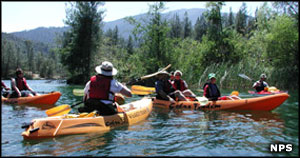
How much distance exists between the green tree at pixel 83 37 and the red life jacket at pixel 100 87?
2711cm

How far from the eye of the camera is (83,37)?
33.3 meters

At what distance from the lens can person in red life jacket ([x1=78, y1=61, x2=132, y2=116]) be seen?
6.30 m

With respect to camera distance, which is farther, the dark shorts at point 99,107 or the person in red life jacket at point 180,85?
the person in red life jacket at point 180,85

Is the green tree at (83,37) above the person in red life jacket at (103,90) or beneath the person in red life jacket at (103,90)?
above

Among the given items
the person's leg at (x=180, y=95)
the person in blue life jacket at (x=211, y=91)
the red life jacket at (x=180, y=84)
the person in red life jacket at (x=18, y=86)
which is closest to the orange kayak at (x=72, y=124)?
the person's leg at (x=180, y=95)

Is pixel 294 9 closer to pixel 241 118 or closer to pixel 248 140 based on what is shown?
pixel 241 118

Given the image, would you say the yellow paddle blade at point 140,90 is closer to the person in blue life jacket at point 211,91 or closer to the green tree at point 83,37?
the person in blue life jacket at point 211,91

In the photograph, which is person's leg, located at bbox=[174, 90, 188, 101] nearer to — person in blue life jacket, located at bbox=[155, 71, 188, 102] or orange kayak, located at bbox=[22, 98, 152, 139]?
person in blue life jacket, located at bbox=[155, 71, 188, 102]

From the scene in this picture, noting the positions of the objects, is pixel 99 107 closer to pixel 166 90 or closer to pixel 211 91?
pixel 166 90

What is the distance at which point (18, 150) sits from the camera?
4.68 m

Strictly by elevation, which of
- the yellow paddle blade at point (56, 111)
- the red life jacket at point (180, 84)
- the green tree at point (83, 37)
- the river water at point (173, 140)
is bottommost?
the river water at point (173, 140)

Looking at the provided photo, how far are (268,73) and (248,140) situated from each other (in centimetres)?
1524

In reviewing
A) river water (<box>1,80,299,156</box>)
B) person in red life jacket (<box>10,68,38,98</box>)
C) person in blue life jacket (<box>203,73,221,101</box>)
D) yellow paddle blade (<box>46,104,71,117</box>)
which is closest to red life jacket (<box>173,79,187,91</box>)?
person in blue life jacket (<box>203,73,221,101</box>)

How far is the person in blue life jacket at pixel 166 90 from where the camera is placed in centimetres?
1019
